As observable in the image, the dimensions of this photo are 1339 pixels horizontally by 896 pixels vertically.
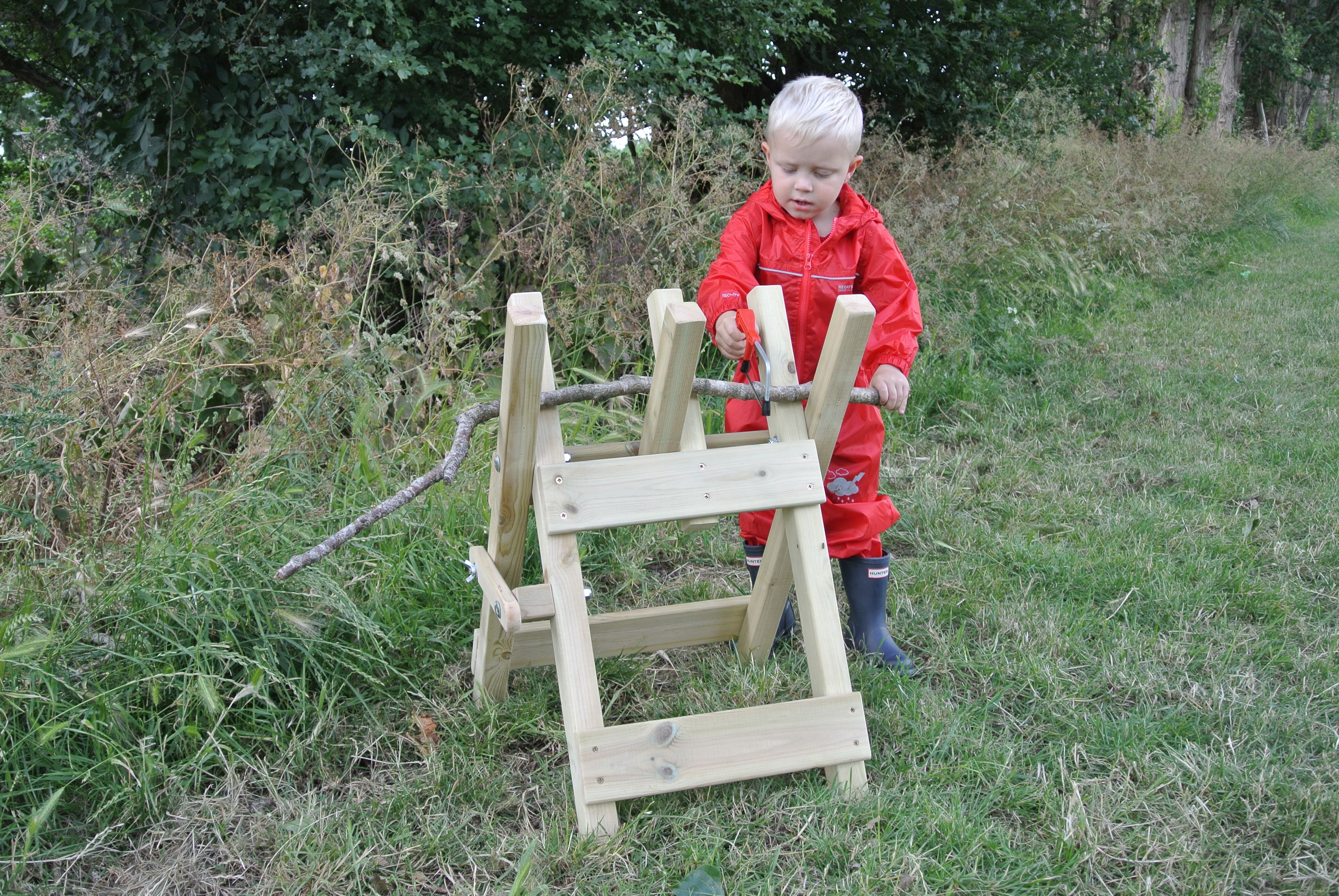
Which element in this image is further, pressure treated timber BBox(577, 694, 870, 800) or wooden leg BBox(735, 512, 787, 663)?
wooden leg BBox(735, 512, 787, 663)

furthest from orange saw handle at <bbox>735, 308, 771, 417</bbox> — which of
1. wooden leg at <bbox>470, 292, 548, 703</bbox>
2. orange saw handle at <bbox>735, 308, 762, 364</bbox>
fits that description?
wooden leg at <bbox>470, 292, 548, 703</bbox>

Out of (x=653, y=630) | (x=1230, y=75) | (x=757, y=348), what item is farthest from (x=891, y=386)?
(x=1230, y=75)

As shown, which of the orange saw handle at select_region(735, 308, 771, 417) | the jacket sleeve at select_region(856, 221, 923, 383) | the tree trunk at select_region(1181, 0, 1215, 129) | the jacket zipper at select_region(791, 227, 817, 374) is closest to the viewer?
the orange saw handle at select_region(735, 308, 771, 417)

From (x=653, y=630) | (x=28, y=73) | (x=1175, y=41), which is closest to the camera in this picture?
(x=653, y=630)

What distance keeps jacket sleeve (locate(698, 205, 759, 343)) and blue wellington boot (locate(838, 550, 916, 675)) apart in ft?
2.56

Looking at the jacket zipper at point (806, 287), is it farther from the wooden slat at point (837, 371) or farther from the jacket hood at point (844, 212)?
the wooden slat at point (837, 371)

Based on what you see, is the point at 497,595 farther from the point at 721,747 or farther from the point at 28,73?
the point at 28,73

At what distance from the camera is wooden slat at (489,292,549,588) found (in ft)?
5.85

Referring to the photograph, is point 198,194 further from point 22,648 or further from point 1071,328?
point 1071,328

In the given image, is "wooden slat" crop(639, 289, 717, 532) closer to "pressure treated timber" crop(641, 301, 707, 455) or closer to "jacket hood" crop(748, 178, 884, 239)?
"pressure treated timber" crop(641, 301, 707, 455)

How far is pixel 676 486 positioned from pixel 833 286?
888 millimetres

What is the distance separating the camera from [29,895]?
1927 mm

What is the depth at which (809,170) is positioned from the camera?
7.94 ft

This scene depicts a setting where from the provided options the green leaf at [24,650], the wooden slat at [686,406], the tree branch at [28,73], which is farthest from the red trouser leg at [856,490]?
the tree branch at [28,73]
